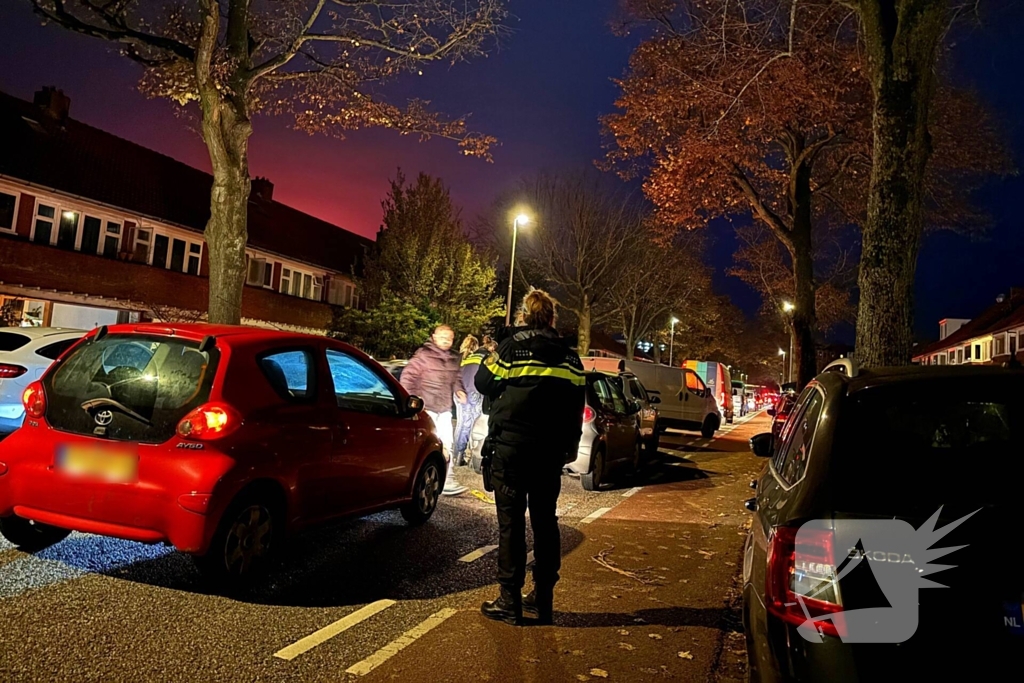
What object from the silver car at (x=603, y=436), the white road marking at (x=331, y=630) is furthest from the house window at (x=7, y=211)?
the white road marking at (x=331, y=630)

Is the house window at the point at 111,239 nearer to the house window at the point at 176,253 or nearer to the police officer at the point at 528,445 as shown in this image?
the house window at the point at 176,253

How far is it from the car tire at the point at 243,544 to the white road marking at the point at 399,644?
1.17 metres

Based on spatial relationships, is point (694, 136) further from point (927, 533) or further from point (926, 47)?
point (927, 533)

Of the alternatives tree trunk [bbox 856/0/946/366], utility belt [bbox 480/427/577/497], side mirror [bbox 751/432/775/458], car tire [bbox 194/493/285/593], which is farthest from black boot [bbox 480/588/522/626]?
tree trunk [bbox 856/0/946/366]

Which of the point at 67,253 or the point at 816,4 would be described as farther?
the point at 67,253

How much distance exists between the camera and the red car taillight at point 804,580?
237 cm

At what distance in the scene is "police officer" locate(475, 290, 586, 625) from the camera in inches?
177

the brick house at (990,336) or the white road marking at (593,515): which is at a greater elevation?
the brick house at (990,336)

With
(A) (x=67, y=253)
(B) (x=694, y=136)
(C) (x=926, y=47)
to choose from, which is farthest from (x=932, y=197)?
(A) (x=67, y=253)

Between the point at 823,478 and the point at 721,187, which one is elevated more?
the point at 721,187

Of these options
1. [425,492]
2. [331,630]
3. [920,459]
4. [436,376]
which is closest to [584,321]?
[436,376]

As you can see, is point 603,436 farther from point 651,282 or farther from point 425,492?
point 651,282

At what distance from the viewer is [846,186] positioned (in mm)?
23141

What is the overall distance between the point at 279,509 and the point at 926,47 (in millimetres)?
8801
